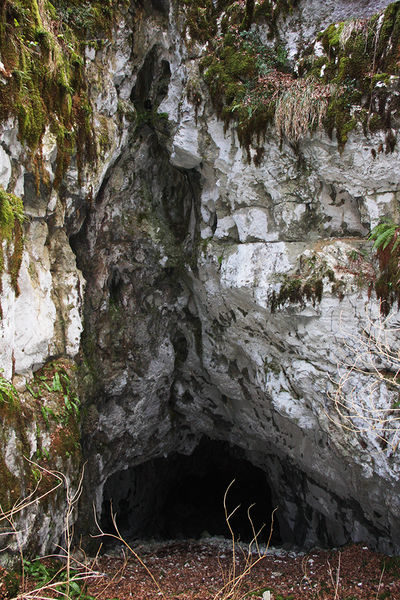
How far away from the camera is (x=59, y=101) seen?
5391 millimetres

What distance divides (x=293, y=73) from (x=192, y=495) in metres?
11.7

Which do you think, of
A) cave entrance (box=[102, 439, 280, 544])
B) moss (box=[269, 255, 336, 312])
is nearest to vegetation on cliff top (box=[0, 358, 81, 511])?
moss (box=[269, 255, 336, 312])

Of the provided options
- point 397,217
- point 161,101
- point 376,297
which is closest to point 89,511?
point 376,297

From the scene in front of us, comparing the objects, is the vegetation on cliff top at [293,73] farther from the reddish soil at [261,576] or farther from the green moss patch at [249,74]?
the reddish soil at [261,576]

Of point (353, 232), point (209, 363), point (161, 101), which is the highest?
point (161, 101)

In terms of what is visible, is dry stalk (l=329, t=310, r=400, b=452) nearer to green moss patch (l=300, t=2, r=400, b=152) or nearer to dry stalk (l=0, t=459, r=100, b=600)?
green moss patch (l=300, t=2, r=400, b=152)

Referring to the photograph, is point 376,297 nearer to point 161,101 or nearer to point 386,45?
point 386,45

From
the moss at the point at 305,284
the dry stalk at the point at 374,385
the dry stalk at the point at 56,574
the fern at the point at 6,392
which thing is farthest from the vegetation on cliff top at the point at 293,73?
the dry stalk at the point at 56,574

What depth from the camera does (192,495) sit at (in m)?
12.1

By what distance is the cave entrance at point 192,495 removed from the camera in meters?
9.94

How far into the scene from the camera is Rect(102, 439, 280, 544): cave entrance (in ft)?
32.6

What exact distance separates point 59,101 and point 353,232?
15.8 feet

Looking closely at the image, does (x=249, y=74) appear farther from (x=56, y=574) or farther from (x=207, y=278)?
(x=56, y=574)

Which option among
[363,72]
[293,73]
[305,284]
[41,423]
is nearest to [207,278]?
[305,284]
